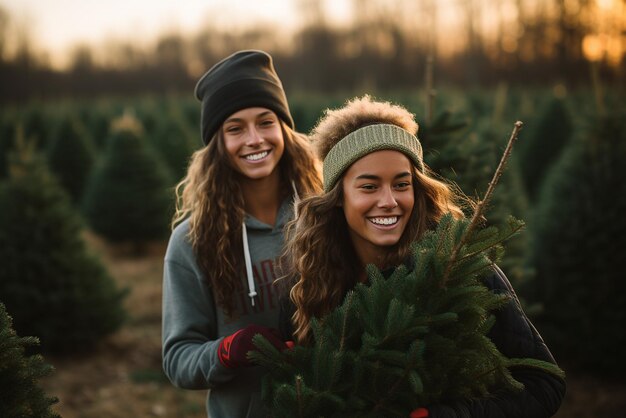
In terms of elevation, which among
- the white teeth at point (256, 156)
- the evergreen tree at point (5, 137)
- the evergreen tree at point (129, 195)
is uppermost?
the evergreen tree at point (5, 137)

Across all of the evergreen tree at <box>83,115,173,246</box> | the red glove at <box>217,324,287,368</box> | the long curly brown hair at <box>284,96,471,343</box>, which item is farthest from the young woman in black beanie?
the evergreen tree at <box>83,115,173,246</box>

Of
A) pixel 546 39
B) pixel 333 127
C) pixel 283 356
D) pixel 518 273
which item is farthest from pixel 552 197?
pixel 546 39

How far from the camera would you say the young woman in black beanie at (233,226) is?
2613mm

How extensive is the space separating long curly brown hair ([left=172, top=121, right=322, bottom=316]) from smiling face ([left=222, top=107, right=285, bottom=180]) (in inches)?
4.3

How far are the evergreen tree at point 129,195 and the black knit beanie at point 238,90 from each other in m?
7.93

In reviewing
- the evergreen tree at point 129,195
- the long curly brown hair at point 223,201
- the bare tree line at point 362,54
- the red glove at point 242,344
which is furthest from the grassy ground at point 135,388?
the bare tree line at point 362,54

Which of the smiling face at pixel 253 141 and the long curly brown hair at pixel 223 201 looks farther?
the smiling face at pixel 253 141

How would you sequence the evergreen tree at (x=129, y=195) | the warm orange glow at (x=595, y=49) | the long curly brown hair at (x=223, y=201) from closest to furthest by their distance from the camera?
the long curly brown hair at (x=223, y=201)
the warm orange glow at (x=595, y=49)
the evergreen tree at (x=129, y=195)

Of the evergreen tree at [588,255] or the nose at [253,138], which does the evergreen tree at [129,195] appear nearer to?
the evergreen tree at [588,255]

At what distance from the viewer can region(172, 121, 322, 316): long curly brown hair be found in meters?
2.74

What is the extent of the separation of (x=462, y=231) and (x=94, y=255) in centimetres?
574

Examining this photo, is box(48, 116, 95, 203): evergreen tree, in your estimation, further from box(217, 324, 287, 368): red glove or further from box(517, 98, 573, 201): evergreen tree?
box(217, 324, 287, 368): red glove

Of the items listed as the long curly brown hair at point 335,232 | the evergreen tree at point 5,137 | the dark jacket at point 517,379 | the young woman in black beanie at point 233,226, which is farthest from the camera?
the evergreen tree at point 5,137

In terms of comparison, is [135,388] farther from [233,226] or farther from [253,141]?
[253,141]
